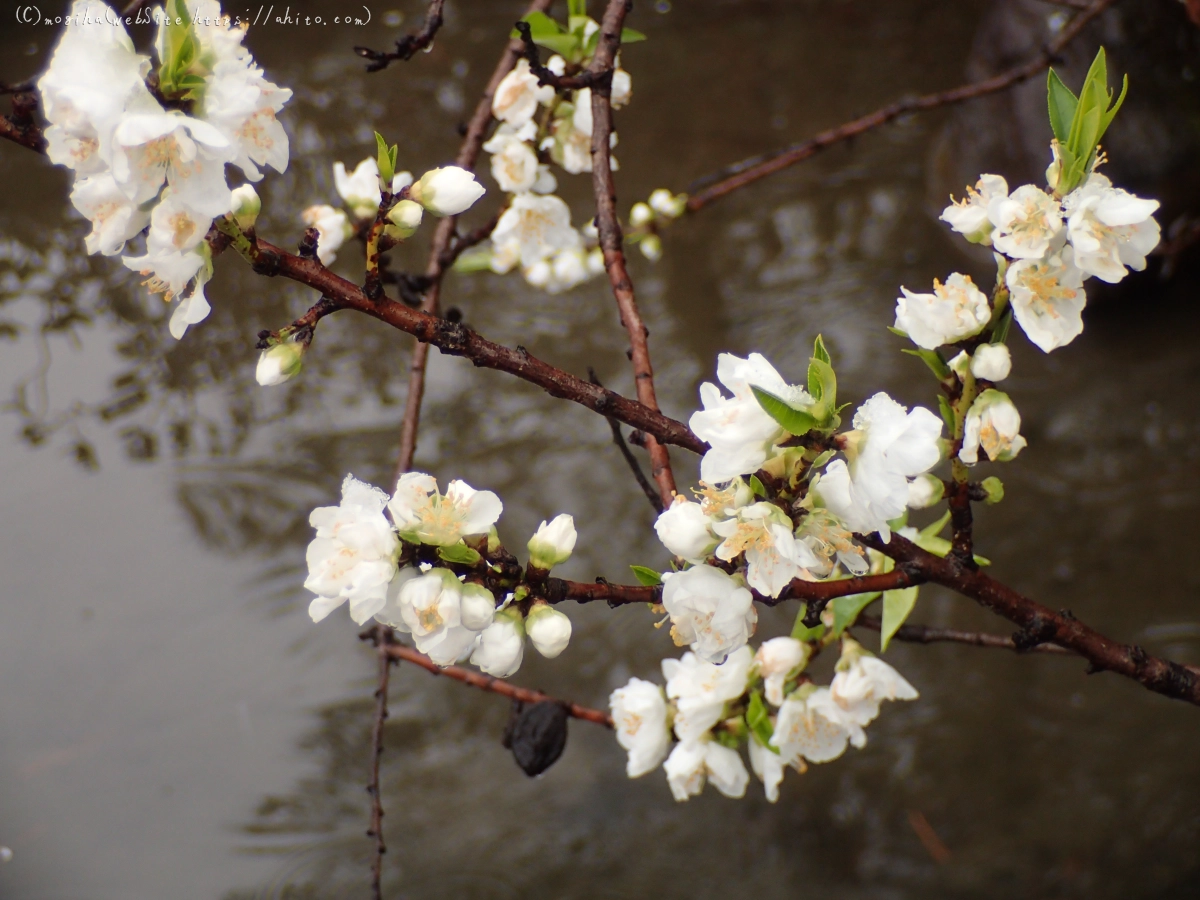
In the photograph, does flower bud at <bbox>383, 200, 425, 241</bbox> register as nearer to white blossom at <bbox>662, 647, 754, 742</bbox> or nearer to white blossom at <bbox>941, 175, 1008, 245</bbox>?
white blossom at <bbox>941, 175, 1008, 245</bbox>

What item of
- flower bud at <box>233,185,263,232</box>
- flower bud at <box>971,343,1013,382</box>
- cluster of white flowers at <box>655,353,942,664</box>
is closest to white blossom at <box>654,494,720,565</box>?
cluster of white flowers at <box>655,353,942,664</box>

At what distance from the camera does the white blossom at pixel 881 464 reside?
1.66 ft

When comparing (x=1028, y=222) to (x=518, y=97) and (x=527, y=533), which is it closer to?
(x=518, y=97)

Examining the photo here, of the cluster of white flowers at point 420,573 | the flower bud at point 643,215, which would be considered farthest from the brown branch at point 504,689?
the flower bud at point 643,215

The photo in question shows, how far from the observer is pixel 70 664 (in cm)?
191

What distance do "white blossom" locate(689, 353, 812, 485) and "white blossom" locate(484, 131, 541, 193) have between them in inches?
24.8

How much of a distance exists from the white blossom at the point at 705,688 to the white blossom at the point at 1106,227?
43 cm

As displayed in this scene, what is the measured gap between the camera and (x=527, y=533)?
209 cm

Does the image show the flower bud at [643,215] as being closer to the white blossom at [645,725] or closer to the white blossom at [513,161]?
the white blossom at [513,161]

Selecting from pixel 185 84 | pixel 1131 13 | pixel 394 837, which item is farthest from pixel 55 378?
pixel 1131 13

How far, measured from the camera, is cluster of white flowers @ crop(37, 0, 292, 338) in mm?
463

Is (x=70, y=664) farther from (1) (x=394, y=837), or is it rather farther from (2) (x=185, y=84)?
(2) (x=185, y=84)

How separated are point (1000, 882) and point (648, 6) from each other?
9.93ft

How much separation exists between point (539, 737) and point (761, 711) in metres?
0.23
